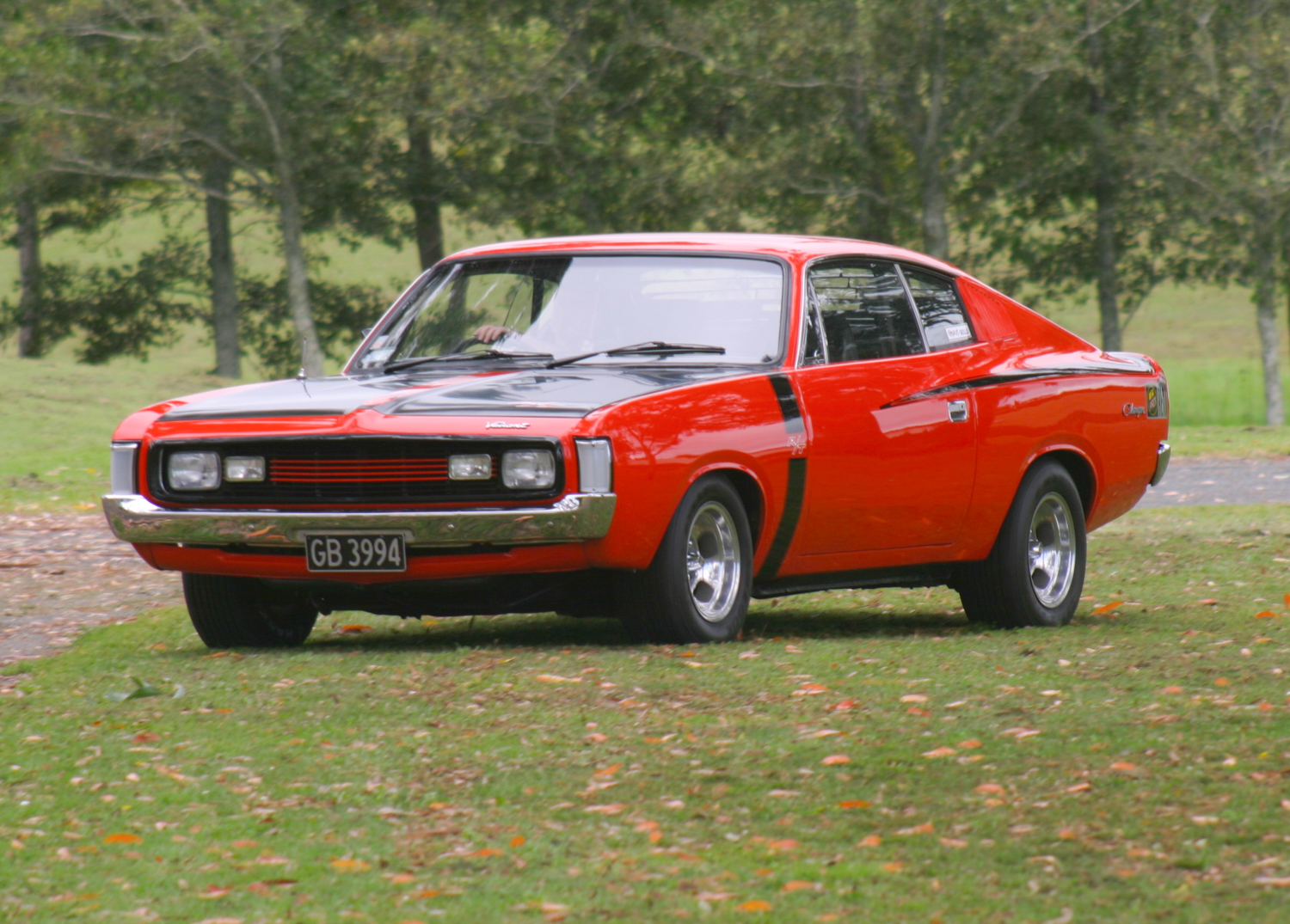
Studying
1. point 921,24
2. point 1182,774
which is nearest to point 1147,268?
point 921,24

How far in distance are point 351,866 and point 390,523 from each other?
2.53 m

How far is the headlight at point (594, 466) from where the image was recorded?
21.9 ft

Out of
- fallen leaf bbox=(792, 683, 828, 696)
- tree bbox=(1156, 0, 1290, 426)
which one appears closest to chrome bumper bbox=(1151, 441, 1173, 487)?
fallen leaf bbox=(792, 683, 828, 696)

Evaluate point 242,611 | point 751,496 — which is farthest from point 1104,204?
point 242,611

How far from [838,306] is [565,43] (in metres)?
26.8

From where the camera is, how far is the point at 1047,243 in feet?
123

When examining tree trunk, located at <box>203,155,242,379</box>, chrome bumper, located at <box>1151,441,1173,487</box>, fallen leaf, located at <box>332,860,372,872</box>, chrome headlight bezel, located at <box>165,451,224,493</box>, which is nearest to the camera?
fallen leaf, located at <box>332,860,372,872</box>

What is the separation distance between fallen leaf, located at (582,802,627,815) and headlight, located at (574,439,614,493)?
1969 millimetres

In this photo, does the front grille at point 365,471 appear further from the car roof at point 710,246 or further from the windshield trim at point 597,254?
the car roof at point 710,246

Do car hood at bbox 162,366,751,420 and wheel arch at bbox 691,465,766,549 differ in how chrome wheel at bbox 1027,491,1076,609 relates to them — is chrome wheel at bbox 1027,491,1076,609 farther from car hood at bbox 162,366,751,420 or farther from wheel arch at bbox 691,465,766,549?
car hood at bbox 162,366,751,420

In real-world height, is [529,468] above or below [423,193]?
below

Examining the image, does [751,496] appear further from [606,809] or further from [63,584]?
[63,584]

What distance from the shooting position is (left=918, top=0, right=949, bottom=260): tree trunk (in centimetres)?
3222

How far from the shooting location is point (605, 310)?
787cm
